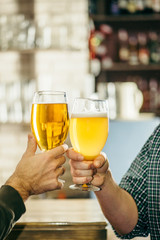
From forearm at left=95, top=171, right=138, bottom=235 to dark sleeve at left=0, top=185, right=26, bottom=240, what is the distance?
0.30 meters

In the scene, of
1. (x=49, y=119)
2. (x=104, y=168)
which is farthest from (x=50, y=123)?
(x=104, y=168)

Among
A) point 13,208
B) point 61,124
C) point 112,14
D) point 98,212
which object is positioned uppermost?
point 112,14

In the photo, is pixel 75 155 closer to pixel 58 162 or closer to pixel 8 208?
pixel 58 162

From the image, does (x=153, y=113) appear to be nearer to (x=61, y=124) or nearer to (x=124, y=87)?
(x=124, y=87)

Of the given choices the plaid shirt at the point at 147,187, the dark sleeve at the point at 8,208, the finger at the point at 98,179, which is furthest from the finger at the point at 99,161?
the plaid shirt at the point at 147,187

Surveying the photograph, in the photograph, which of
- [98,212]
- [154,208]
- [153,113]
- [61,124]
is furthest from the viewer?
[153,113]

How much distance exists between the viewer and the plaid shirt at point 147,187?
52.1 inches

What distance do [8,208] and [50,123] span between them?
0.80 feet

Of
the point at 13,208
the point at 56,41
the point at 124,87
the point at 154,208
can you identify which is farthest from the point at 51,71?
the point at 13,208

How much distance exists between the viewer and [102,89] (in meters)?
3.58

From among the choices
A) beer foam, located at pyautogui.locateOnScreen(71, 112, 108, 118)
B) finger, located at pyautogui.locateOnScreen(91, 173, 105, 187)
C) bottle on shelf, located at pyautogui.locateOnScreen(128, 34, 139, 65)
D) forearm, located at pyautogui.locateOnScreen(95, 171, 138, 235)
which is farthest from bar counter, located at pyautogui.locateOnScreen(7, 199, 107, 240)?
bottle on shelf, located at pyautogui.locateOnScreen(128, 34, 139, 65)

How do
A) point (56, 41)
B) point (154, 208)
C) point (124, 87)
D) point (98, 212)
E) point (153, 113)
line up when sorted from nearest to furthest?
point (154, 208), point (98, 212), point (56, 41), point (124, 87), point (153, 113)

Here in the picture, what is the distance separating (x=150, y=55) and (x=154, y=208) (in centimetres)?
301

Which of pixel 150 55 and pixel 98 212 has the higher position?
pixel 150 55
